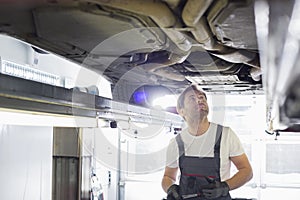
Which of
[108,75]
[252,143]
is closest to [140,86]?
[108,75]

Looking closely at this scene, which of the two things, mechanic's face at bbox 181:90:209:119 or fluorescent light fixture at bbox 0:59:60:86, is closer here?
fluorescent light fixture at bbox 0:59:60:86

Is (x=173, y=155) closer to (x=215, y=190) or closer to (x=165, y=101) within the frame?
(x=215, y=190)

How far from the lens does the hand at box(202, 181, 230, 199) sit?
7.55 feet

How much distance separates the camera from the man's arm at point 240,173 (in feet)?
8.04

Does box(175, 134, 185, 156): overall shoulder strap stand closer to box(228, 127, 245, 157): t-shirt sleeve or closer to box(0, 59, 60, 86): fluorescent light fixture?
box(228, 127, 245, 157): t-shirt sleeve

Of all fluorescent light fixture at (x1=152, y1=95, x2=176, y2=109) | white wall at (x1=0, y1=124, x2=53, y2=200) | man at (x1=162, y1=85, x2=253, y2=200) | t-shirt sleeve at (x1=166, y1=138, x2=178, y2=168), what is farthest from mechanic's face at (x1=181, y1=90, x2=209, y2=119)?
white wall at (x1=0, y1=124, x2=53, y2=200)

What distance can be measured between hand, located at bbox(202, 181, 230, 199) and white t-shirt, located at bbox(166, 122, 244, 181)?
150 mm

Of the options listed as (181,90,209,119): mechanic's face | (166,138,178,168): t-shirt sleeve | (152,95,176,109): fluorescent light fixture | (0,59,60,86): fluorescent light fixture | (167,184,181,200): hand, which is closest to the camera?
(0,59,60,86): fluorescent light fixture

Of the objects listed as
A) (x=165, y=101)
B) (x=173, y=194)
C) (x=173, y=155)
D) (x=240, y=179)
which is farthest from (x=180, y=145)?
(x=165, y=101)

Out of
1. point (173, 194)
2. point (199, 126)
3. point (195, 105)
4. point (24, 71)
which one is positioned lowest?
point (173, 194)

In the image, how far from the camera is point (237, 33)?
56.1 inches

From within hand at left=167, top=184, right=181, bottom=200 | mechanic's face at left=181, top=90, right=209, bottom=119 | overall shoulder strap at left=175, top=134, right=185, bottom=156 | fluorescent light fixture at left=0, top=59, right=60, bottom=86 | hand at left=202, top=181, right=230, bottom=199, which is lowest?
hand at left=167, top=184, right=181, bottom=200

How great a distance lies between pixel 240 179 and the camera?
2.44m

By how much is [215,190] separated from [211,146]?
1.02 ft
